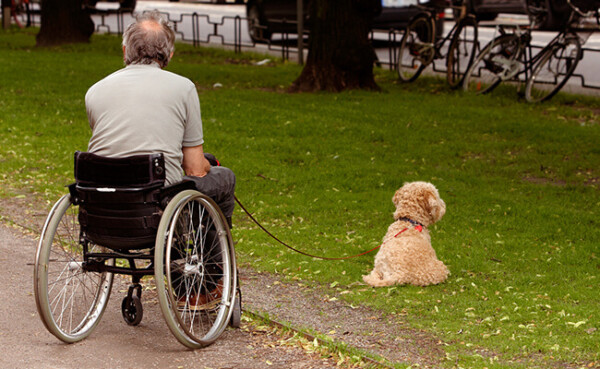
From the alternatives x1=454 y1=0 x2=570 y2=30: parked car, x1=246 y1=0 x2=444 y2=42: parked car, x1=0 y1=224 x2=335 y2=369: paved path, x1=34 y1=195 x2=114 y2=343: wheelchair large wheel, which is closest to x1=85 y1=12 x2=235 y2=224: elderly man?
x1=34 y1=195 x2=114 y2=343: wheelchair large wheel

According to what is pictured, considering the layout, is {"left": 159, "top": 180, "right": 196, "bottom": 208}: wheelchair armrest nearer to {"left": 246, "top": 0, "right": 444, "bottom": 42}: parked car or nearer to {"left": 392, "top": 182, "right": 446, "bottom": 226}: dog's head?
{"left": 392, "top": 182, "right": 446, "bottom": 226}: dog's head

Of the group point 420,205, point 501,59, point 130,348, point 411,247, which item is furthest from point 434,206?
point 501,59

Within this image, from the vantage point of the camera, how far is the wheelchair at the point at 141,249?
425cm

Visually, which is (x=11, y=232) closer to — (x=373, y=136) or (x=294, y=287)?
(x=294, y=287)

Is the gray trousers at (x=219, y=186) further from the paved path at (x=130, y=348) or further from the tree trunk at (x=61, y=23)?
the tree trunk at (x=61, y=23)

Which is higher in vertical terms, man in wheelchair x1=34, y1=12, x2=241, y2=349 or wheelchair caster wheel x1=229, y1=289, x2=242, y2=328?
man in wheelchair x1=34, y1=12, x2=241, y2=349

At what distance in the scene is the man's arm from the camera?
15.3ft

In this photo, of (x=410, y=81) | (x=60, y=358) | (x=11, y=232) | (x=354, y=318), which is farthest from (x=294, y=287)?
(x=410, y=81)

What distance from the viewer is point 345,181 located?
859cm

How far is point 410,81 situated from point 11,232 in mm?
9169

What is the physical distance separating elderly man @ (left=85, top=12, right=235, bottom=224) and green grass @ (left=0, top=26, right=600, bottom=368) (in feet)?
5.50

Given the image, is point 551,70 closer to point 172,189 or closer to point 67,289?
point 67,289

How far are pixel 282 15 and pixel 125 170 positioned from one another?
17.6m

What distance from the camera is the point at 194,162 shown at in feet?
15.3
